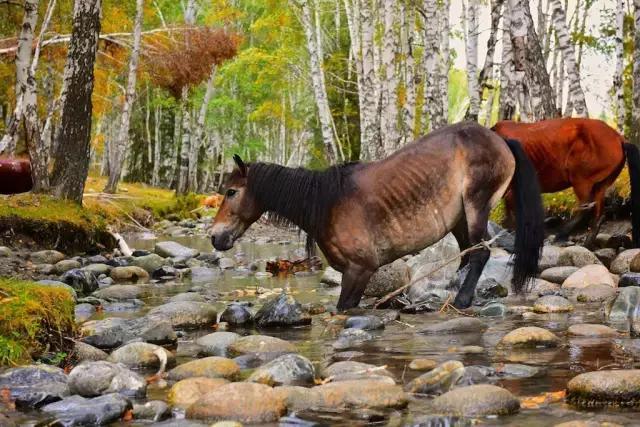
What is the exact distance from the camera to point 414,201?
27.5 ft

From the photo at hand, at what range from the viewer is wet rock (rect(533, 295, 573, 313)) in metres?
7.92

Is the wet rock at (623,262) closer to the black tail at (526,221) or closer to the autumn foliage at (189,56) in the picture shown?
the black tail at (526,221)

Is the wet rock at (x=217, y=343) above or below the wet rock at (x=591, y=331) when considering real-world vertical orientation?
below

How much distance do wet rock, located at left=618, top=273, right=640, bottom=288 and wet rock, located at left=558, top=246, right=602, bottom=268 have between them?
166 cm

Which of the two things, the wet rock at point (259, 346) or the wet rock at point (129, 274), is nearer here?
the wet rock at point (259, 346)

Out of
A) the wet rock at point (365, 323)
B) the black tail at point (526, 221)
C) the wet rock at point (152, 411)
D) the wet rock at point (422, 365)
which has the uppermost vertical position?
the black tail at point (526, 221)

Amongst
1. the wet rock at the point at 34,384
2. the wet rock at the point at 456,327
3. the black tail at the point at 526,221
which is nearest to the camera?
the wet rock at the point at 34,384

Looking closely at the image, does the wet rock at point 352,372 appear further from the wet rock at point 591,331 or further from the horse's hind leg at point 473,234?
the horse's hind leg at point 473,234

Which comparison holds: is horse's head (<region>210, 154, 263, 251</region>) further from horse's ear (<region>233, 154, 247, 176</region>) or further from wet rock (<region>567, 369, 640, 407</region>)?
wet rock (<region>567, 369, 640, 407</region>)

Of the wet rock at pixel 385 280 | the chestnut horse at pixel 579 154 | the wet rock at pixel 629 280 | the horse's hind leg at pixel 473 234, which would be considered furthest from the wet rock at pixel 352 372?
the chestnut horse at pixel 579 154

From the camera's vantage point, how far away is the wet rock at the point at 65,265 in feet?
39.0

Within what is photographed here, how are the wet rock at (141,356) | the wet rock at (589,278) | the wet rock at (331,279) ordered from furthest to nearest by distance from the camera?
the wet rock at (331,279) → the wet rock at (589,278) → the wet rock at (141,356)

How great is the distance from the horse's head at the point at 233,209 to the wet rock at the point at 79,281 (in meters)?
2.59

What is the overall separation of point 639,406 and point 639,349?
159 cm
